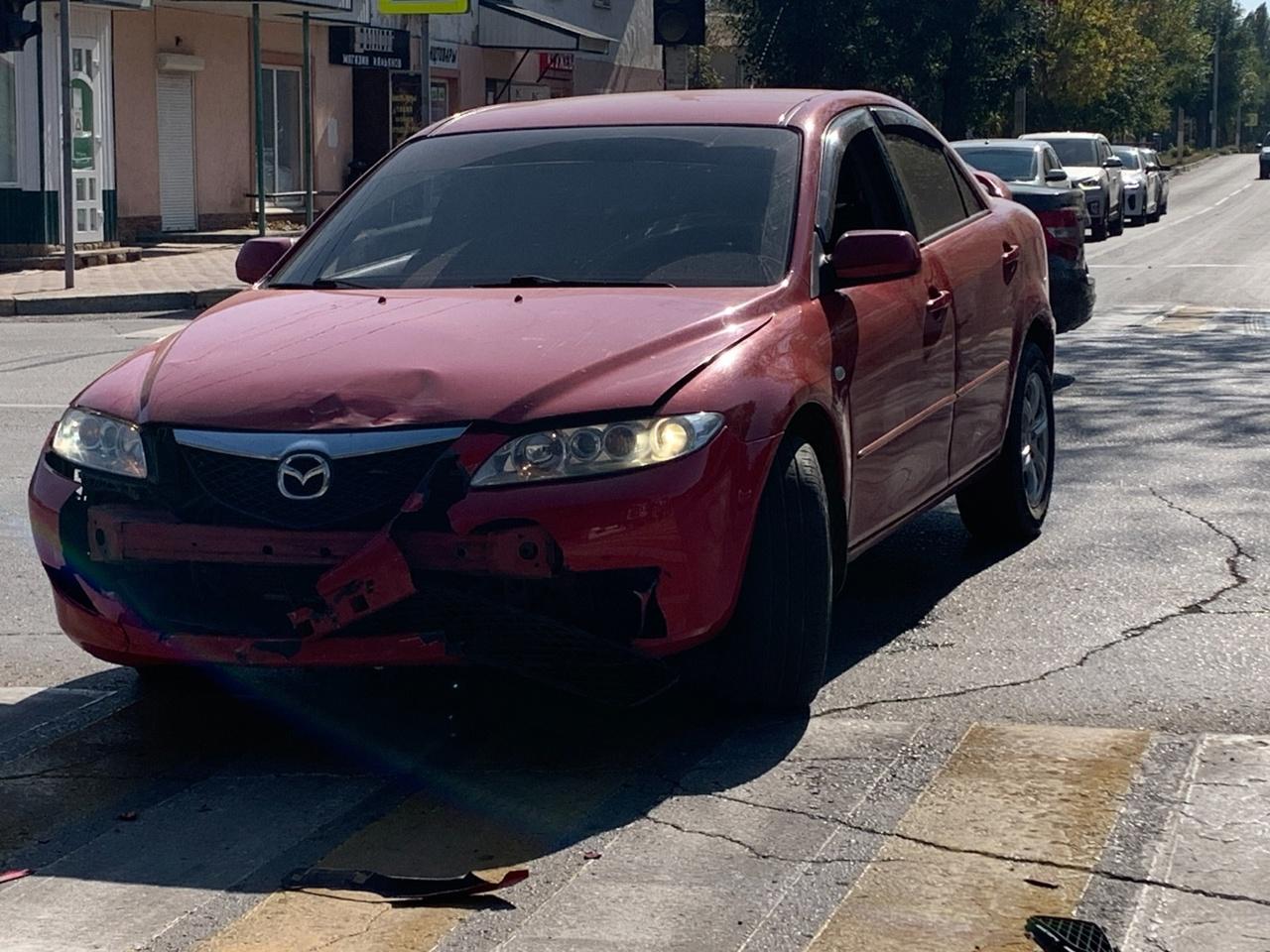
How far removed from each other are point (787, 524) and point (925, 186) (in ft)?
7.42

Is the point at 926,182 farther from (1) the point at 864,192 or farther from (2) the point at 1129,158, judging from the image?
(2) the point at 1129,158

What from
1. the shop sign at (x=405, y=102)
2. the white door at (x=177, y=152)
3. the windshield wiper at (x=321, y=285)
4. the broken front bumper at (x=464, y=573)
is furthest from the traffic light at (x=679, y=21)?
the shop sign at (x=405, y=102)

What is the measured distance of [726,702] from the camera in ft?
16.9

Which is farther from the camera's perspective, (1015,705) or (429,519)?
(1015,705)

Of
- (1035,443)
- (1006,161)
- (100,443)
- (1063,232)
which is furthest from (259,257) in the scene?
(1006,161)

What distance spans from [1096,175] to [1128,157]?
25.2ft

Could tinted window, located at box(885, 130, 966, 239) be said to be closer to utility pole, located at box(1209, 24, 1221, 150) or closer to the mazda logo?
the mazda logo

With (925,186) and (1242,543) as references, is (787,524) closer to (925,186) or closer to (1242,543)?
(925,186)

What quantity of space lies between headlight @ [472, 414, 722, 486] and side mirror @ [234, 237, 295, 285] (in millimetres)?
2062

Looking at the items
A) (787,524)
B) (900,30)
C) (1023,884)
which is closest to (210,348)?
(787,524)

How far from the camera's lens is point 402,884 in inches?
160

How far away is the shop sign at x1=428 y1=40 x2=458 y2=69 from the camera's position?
116 ft

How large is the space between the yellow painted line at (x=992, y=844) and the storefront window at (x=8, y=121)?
21.2 m

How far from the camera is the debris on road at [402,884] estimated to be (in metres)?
4.01
